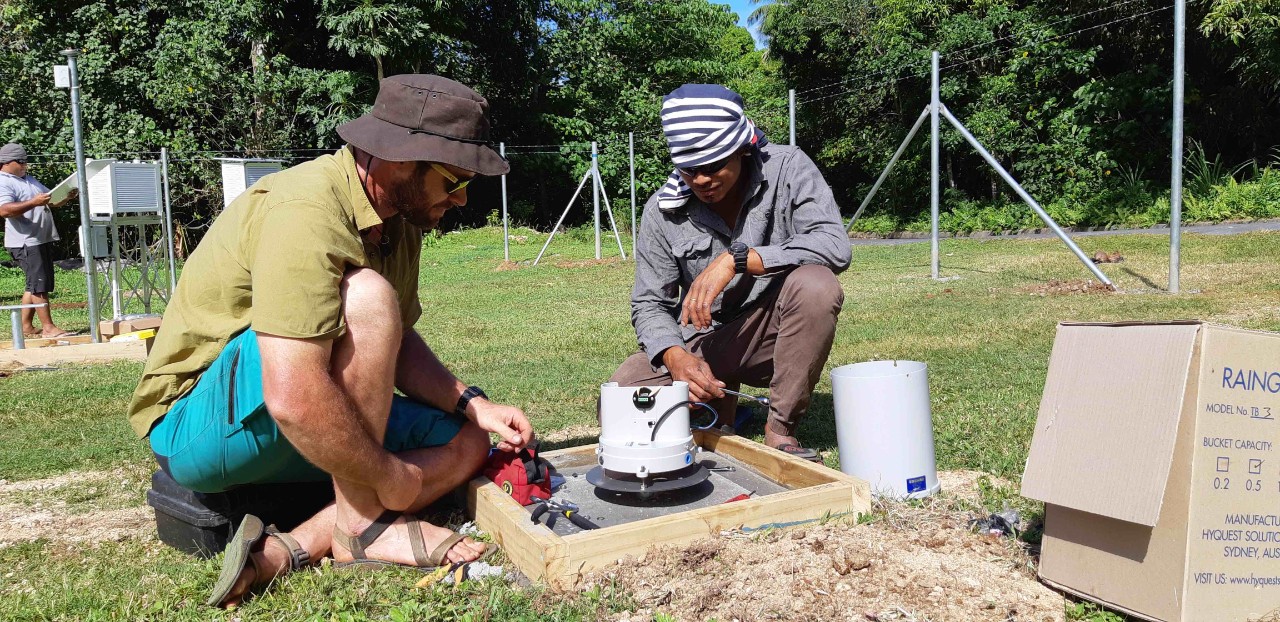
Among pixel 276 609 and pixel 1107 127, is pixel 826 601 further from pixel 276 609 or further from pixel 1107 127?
pixel 1107 127

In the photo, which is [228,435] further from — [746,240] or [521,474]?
[746,240]

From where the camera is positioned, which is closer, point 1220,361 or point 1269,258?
point 1220,361

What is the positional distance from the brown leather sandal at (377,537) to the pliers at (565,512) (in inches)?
6.9

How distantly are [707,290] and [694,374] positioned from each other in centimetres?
33

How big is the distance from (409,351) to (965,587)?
171 centimetres

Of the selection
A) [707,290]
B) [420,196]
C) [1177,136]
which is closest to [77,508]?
[420,196]

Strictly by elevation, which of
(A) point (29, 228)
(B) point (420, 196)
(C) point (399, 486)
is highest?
(A) point (29, 228)

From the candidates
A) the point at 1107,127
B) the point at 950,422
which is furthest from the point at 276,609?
the point at 1107,127

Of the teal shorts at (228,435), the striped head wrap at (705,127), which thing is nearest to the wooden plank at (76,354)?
the teal shorts at (228,435)

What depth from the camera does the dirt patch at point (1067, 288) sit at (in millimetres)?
8289

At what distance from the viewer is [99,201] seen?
26.8 ft

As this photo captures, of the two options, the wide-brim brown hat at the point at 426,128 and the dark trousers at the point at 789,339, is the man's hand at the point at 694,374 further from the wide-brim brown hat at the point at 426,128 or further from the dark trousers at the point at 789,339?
the wide-brim brown hat at the point at 426,128

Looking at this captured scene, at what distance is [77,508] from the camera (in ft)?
9.95

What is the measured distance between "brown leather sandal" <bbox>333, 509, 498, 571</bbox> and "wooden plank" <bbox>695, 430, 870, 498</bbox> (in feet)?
3.13
